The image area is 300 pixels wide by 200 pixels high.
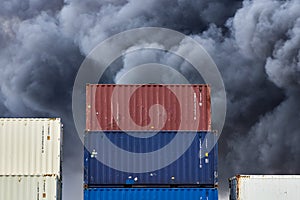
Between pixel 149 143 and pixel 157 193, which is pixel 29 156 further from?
pixel 157 193

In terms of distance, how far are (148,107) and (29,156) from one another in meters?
7.25

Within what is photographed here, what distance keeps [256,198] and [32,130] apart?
13.6m

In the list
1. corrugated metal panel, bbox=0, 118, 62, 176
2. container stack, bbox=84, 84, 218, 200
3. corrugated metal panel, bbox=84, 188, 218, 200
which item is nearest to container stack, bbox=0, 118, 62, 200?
corrugated metal panel, bbox=0, 118, 62, 176

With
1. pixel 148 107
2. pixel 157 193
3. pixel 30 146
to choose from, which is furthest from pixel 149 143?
pixel 30 146

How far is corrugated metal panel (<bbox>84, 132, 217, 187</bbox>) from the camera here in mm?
32750

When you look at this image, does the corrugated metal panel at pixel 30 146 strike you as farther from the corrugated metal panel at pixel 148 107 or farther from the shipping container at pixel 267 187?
the shipping container at pixel 267 187

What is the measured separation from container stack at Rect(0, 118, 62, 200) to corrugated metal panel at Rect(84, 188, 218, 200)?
241 cm

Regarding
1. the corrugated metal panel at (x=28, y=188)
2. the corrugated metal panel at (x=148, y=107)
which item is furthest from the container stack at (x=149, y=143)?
the corrugated metal panel at (x=28, y=188)

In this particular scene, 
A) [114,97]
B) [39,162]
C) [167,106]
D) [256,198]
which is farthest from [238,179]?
[39,162]

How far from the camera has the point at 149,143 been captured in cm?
3306

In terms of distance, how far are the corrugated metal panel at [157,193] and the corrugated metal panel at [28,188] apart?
1.92 m

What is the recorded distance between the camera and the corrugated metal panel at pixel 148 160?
3275 cm

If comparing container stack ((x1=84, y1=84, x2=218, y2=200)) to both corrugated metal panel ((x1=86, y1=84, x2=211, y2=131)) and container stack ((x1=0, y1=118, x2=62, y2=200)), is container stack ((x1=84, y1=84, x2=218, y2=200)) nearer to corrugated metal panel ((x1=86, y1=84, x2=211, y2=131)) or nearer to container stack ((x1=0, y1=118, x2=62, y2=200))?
corrugated metal panel ((x1=86, y1=84, x2=211, y2=131))

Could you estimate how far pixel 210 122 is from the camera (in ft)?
111
